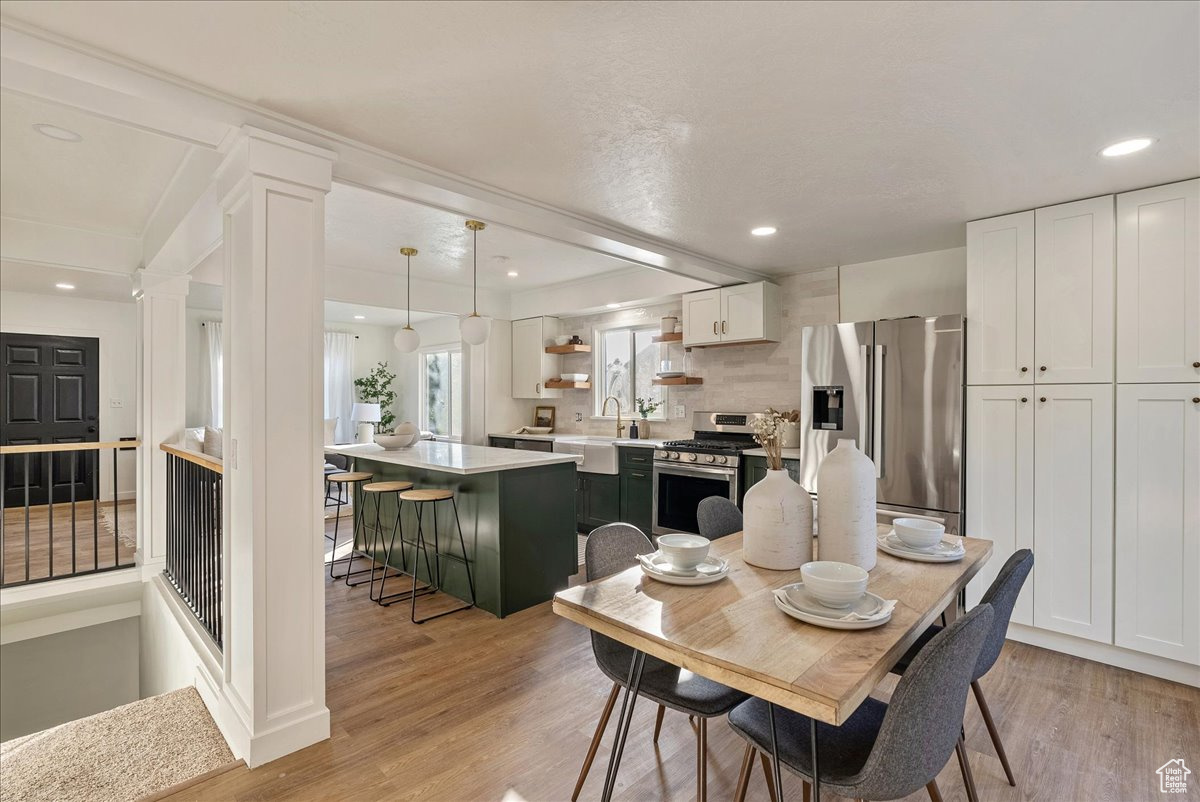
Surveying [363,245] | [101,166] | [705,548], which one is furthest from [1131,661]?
[101,166]

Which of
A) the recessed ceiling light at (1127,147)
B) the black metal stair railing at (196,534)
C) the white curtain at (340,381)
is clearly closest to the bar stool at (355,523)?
the black metal stair railing at (196,534)

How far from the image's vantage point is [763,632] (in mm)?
1327

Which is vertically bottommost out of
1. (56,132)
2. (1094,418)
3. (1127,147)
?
(1094,418)

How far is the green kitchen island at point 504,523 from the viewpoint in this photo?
11.3 ft

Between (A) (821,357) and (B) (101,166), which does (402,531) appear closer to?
(B) (101,166)

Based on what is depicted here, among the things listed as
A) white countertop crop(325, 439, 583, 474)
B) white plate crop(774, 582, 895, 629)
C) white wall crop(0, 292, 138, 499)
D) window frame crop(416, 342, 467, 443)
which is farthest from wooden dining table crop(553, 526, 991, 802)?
white wall crop(0, 292, 138, 499)

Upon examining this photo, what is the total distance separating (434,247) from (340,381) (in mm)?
4686

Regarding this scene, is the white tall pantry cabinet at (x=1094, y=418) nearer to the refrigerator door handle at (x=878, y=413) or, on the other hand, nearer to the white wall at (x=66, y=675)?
the refrigerator door handle at (x=878, y=413)

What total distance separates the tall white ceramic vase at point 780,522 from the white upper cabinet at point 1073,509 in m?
2.13

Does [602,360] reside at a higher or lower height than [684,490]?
higher

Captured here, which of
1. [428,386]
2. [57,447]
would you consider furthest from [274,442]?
[428,386]

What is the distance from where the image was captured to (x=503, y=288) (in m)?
6.39

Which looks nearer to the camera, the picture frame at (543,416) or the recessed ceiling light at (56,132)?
the recessed ceiling light at (56,132)

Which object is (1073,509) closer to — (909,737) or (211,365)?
(909,737)
